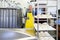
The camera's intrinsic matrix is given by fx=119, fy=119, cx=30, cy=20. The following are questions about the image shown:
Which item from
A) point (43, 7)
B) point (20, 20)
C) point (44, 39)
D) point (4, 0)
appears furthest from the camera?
point (43, 7)

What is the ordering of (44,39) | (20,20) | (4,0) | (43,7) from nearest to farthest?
(44,39) → (4,0) → (20,20) → (43,7)

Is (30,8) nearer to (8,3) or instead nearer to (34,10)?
(34,10)

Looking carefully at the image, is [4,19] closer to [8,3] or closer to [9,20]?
[9,20]

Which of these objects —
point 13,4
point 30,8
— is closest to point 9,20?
point 13,4

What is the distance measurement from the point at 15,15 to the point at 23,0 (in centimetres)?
25

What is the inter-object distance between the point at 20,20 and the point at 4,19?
0.22m

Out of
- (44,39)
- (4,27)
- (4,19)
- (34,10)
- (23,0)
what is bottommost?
(44,39)

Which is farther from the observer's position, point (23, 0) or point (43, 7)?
point (43, 7)

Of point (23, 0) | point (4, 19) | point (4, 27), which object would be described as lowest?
point (4, 27)

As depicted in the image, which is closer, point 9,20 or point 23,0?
point 23,0

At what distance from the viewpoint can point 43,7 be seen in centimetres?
203

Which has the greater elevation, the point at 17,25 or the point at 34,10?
the point at 34,10

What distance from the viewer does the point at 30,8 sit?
157 centimetres

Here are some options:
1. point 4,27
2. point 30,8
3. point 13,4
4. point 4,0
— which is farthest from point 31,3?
point 4,27
